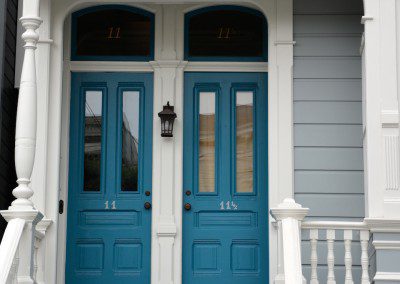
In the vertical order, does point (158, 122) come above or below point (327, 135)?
above

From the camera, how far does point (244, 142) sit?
8.30 m

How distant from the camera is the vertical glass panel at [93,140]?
827 cm

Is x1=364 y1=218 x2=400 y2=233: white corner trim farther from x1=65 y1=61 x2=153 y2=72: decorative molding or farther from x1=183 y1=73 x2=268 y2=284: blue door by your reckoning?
x1=65 y1=61 x2=153 y2=72: decorative molding

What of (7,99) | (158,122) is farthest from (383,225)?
(7,99)

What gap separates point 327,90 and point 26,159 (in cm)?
275

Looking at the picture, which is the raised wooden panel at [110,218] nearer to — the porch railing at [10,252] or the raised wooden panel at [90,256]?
the raised wooden panel at [90,256]

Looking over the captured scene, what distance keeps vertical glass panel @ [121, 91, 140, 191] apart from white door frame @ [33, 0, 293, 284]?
182 mm

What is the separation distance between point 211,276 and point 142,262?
2.01 feet

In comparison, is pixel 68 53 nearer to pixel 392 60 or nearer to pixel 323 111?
pixel 323 111

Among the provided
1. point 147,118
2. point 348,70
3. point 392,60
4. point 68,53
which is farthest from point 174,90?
point 392,60

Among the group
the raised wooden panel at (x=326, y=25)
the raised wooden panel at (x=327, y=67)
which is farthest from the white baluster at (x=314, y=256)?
the raised wooden panel at (x=326, y=25)

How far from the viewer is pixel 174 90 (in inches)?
327

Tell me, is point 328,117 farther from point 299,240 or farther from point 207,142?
point 299,240

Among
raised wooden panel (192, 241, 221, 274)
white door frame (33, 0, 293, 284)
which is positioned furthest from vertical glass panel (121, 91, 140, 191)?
raised wooden panel (192, 241, 221, 274)
